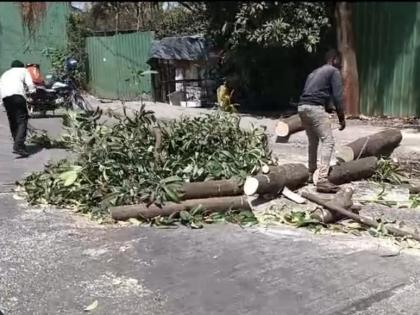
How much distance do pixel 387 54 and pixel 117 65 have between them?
15550mm

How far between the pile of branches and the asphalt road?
0.51 m

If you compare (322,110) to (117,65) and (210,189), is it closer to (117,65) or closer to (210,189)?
(210,189)

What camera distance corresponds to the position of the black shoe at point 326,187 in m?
6.70

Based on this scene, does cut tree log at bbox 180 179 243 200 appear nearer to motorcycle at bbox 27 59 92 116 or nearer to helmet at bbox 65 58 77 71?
motorcycle at bbox 27 59 92 116

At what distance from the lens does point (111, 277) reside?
15.0 feet

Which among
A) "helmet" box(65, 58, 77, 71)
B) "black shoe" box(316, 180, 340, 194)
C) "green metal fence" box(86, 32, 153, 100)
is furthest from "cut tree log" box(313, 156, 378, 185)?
"helmet" box(65, 58, 77, 71)

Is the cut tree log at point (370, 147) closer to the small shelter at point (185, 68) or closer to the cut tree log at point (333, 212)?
the cut tree log at point (333, 212)

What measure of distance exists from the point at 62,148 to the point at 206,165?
14.3 feet

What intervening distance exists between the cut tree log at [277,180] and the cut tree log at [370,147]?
873 millimetres

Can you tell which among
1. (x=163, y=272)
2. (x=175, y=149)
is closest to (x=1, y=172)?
(x=175, y=149)

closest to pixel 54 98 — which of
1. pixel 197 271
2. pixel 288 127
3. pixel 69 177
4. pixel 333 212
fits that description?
pixel 288 127

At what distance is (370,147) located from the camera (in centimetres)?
785

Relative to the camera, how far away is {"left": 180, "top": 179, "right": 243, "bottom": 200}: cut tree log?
6215mm

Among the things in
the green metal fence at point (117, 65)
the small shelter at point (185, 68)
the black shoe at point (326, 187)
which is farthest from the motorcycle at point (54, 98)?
the black shoe at point (326, 187)
